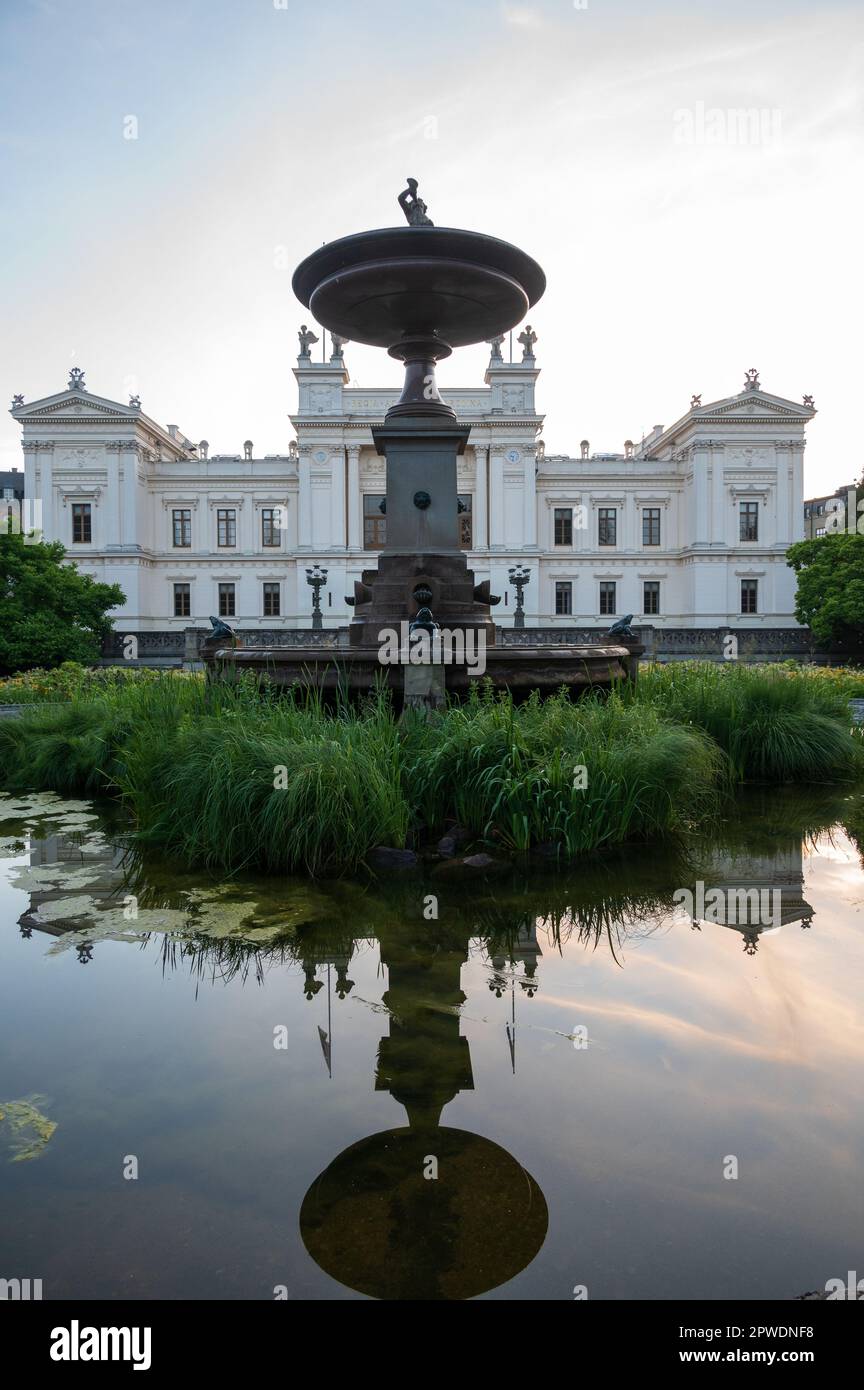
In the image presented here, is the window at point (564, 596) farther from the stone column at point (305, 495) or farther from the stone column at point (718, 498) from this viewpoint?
the stone column at point (305, 495)

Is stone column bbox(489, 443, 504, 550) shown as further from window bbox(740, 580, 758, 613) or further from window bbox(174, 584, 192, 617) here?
window bbox(174, 584, 192, 617)

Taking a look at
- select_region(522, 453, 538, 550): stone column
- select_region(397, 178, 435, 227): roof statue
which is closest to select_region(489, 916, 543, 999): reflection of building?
select_region(397, 178, 435, 227): roof statue

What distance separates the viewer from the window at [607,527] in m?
46.5

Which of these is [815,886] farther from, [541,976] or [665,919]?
[541,976]

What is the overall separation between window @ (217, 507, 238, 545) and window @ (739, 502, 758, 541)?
27.2 m

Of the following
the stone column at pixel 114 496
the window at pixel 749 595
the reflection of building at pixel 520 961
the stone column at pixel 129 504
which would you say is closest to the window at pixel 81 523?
the stone column at pixel 114 496

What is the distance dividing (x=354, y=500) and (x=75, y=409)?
14.8 metres

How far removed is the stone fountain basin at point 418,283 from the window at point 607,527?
39.1 metres

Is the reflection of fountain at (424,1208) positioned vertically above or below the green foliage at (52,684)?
below

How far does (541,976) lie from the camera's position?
3.42m

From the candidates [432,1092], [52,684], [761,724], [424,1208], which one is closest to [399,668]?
[761,724]

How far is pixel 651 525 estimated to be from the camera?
46.8m
